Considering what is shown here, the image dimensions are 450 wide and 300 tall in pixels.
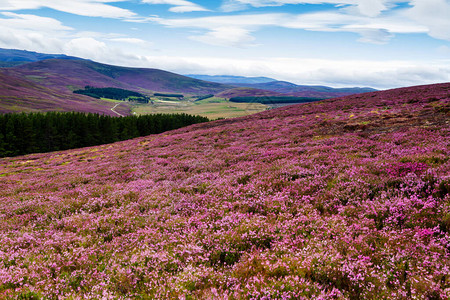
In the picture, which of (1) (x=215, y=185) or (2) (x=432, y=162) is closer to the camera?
(2) (x=432, y=162)

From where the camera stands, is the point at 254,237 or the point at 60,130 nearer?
the point at 254,237

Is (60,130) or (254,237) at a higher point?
(254,237)

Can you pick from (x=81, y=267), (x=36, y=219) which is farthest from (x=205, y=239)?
(x=36, y=219)

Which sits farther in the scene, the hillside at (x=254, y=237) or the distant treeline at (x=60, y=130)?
the distant treeline at (x=60, y=130)

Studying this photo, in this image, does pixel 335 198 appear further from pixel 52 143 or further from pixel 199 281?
pixel 52 143

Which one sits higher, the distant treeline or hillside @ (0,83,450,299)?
hillside @ (0,83,450,299)

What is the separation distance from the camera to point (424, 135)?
14227 mm

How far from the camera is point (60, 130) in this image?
71.6m

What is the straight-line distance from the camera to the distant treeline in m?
63.0

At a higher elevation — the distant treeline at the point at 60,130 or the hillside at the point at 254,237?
the hillside at the point at 254,237

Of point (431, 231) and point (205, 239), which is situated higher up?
point (431, 231)

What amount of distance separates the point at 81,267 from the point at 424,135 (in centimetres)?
1789

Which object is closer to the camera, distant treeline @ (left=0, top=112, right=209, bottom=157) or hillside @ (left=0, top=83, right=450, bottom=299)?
hillside @ (left=0, top=83, right=450, bottom=299)

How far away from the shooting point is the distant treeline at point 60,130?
207ft
